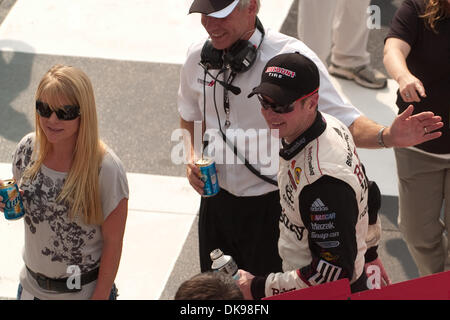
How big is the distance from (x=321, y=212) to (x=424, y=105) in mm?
1774

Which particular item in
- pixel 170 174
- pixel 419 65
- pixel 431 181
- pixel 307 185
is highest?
pixel 307 185

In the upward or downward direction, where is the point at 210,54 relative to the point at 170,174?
upward

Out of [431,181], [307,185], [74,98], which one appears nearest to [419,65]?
[431,181]

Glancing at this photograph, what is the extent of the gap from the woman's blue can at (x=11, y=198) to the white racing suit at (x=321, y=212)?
43.9 inches

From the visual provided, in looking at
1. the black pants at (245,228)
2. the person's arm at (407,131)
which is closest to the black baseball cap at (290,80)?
the person's arm at (407,131)

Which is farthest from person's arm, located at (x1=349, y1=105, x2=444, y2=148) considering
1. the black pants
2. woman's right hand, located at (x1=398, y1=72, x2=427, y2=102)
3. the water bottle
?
the water bottle

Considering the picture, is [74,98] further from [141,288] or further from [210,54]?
[141,288]

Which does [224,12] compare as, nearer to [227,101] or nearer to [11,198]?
[227,101]

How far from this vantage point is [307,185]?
3.09m

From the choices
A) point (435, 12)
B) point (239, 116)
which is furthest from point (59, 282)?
point (435, 12)

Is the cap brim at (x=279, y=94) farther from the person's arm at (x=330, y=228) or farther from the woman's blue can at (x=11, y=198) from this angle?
the woman's blue can at (x=11, y=198)

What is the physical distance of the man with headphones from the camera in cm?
392

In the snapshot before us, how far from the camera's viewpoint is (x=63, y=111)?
3500 millimetres

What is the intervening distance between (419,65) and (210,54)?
4.09 feet
